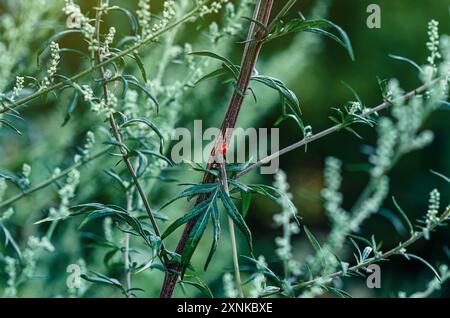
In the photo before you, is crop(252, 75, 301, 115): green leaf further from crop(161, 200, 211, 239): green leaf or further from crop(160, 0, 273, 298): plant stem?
crop(161, 200, 211, 239): green leaf

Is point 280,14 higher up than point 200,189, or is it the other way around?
point 280,14

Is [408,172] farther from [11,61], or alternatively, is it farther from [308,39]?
[11,61]

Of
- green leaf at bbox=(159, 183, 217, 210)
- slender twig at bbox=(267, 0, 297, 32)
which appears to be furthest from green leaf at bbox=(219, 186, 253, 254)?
slender twig at bbox=(267, 0, 297, 32)

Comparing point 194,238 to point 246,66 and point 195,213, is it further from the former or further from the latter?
point 246,66

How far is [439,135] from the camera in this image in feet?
8.20

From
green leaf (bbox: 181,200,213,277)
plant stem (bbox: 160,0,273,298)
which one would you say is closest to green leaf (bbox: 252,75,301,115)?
plant stem (bbox: 160,0,273,298)

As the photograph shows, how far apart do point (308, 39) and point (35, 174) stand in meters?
0.73

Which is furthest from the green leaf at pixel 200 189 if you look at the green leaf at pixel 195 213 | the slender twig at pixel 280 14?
the slender twig at pixel 280 14

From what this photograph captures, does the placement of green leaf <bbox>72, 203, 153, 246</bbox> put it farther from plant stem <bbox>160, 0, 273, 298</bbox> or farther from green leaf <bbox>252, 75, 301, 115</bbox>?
green leaf <bbox>252, 75, 301, 115</bbox>

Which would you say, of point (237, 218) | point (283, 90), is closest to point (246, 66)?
point (283, 90)

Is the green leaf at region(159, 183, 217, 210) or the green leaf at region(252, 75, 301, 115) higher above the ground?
the green leaf at region(252, 75, 301, 115)

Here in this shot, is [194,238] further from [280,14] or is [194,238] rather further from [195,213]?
[280,14]

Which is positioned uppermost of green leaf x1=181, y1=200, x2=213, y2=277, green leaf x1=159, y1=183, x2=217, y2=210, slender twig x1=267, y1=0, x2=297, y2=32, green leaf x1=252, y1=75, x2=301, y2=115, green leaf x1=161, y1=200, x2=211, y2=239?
slender twig x1=267, y1=0, x2=297, y2=32

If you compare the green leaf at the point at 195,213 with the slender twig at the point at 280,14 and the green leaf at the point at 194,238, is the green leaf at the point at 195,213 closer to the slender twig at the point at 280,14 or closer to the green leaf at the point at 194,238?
the green leaf at the point at 194,238
